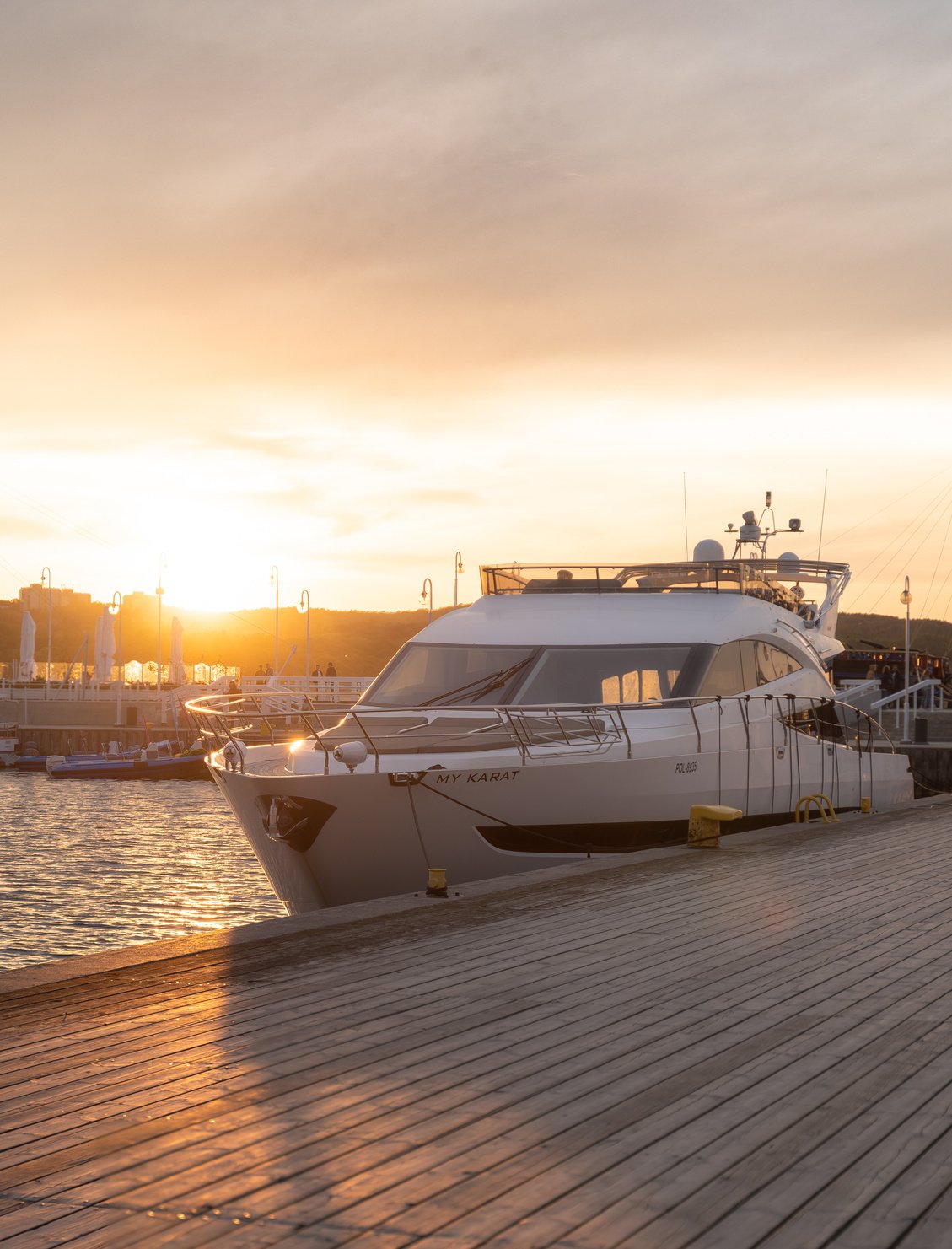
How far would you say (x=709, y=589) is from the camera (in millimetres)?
16984

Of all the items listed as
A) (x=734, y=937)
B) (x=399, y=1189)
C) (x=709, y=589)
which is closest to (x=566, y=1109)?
(x=399, y=1189)

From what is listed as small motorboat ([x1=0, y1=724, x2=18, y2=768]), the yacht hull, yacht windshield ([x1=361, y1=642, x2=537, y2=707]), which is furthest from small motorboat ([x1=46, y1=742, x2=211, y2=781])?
the yacht hull

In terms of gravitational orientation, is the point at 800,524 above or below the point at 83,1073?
above

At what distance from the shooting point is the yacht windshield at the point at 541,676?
47.5ft

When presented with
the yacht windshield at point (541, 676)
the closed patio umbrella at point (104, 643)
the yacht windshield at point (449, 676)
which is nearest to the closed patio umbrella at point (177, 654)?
the closed patio umbrella at point (104, 643)

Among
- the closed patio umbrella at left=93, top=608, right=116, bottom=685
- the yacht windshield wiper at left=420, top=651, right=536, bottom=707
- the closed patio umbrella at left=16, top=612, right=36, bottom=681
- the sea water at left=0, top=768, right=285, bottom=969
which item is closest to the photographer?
the yacht windshield wiper at left=420, top=651, right=536, bottom=707

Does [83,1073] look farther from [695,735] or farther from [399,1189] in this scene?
[695,735]

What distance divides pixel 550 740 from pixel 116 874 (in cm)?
1557

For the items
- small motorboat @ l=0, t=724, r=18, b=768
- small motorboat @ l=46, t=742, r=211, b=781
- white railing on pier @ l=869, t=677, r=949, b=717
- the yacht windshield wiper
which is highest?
the yacht windshield wiper

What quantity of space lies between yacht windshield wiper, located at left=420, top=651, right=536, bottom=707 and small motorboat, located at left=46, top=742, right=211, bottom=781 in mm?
36377

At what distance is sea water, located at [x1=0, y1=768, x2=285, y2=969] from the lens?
19781mm

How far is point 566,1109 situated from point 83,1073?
1901 mm

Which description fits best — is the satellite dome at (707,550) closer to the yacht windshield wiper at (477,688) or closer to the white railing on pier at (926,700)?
the yacht windshield wiper at (477,688)

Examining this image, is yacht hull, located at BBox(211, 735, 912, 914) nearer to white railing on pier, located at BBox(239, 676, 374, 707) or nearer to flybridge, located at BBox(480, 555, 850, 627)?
flybridge, located at BBox(480, 555, 850, 627)
